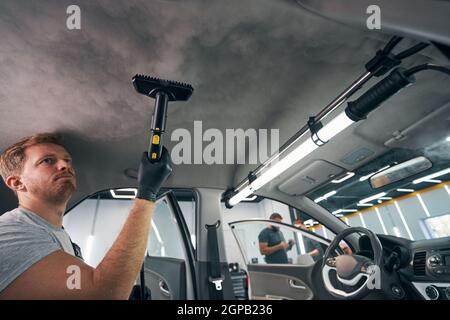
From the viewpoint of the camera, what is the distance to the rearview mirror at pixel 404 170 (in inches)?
65.5

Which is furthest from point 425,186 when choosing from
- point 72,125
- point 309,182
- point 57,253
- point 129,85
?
point 72,125

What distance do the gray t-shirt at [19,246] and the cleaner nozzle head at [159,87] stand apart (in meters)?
0.82

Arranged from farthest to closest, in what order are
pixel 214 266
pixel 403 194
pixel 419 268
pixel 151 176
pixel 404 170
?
pixel 403 194, pixel 214 266, pixel 404 170, pixel 419 268, pixel 151 176

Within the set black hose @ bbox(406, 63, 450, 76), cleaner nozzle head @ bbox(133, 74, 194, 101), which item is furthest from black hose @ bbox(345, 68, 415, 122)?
cleaner nozzle head @ bbox(133, 74, 194, 101)

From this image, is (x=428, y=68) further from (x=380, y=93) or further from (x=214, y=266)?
(x=214, y=266)

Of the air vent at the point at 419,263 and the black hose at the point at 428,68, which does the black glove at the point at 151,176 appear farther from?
the air vent at the point at 419,263

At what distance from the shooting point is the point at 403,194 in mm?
3602

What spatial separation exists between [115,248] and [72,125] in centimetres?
129

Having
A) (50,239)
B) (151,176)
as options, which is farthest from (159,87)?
(50,239)

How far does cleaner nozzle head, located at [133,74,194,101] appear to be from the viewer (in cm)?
123

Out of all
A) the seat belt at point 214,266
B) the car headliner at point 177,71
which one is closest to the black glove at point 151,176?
the car headliner at point 177,71

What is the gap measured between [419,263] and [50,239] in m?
1.94

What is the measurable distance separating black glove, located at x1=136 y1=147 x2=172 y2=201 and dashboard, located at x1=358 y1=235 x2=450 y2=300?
1396mm
